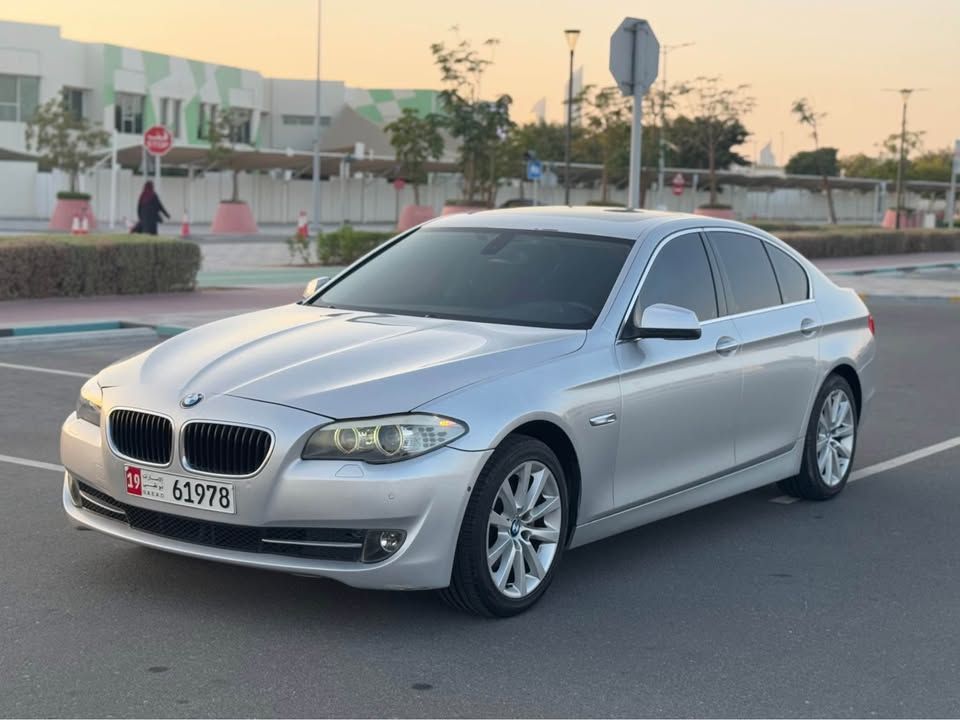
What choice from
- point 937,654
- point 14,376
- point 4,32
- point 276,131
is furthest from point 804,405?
point 276,131

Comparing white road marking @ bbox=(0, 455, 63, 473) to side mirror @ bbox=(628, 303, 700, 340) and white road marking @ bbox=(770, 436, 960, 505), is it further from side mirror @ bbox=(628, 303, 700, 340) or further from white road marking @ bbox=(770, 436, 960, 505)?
white road marking @ bbox=(770, 436, 960, 505)

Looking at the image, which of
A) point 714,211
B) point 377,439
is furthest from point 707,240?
point 714,211

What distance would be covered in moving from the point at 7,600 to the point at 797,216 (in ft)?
290

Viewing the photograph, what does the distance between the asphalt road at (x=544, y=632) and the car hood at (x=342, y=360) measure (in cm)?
84

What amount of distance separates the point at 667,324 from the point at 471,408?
123cm

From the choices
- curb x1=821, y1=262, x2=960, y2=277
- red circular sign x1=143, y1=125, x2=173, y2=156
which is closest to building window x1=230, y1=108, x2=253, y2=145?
red circular sign x1=143, y1=125, x2=173, y2=156

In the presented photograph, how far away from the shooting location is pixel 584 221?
7.15 m

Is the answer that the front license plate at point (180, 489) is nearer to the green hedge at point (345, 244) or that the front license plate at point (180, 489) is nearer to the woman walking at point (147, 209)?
the green hedge at point (345, 244)

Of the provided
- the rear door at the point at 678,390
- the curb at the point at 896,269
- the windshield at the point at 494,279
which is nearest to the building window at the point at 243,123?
the curb at the point at 896,269

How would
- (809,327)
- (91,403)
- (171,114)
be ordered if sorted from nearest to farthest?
(91,403) → (809,327) → (171,114)

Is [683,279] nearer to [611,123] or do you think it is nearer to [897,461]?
[897,461]

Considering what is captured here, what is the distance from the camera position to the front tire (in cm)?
549

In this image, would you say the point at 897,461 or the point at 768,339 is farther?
the point at 897,461

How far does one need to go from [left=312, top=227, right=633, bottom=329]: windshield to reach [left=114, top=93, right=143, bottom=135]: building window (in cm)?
6679
